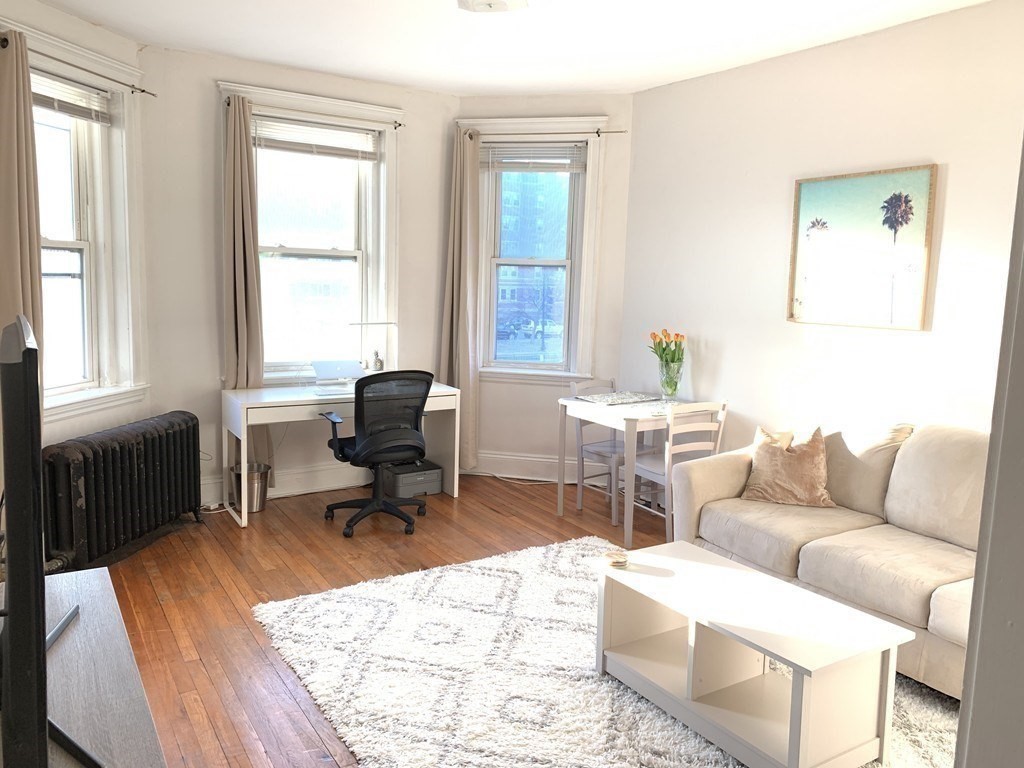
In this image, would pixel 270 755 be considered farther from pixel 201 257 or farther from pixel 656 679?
pixel 201 257

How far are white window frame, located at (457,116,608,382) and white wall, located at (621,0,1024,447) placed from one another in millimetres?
252

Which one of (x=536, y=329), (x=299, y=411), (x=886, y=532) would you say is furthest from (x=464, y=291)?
(x=886, y=532)

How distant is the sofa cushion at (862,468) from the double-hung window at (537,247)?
204 cm

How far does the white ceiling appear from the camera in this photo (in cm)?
351

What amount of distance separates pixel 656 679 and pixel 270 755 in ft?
4.05

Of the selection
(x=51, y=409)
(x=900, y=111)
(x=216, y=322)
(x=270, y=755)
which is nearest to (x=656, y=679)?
(x=270, y=755)

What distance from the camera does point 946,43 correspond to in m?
3.40

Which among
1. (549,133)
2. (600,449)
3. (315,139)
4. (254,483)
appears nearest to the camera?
(254,483)

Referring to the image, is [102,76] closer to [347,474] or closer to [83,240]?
[83,240]

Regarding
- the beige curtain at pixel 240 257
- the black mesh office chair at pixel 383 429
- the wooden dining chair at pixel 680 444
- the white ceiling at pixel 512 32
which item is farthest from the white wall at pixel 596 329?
the beige curtain at pixel 240 257

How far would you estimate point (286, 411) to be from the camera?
14.6ft

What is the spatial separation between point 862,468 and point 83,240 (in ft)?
13.4

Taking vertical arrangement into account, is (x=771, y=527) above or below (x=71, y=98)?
below

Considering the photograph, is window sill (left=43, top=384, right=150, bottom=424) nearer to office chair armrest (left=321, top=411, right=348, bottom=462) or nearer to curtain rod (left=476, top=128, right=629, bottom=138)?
office chair armrest (left=321, top=411, right=348, bottom=462)
